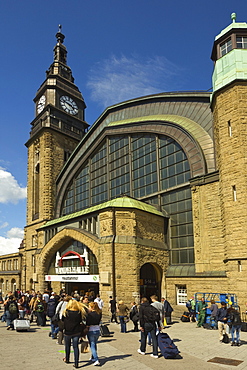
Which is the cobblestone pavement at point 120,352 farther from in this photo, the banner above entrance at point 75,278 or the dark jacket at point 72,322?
the banner above entrance at point 75,278

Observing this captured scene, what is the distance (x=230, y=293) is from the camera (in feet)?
59.9

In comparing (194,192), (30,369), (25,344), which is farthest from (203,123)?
(30,369)

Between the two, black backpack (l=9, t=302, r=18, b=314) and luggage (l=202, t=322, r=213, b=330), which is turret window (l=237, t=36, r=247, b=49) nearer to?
luggage (l=202, t=322, r=213, b=330)

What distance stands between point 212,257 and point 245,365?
1234 cm

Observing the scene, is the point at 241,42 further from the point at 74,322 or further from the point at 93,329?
the point at 74,322

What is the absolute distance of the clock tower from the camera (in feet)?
123

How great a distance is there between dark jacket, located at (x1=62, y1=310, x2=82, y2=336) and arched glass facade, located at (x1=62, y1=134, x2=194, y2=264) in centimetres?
1658

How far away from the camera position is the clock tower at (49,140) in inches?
1480

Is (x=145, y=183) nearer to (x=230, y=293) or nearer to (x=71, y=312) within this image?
(x=230, y=293)

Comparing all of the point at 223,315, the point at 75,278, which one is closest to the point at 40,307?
the point at 223,315

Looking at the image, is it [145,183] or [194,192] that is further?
[145,183]

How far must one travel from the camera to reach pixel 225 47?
73.3ft

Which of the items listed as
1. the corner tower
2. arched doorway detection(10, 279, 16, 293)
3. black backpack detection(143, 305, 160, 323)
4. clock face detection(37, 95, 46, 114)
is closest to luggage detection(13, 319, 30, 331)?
black backpack detection(143, 305, 160, 323)

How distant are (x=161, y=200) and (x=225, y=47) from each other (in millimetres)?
12063
